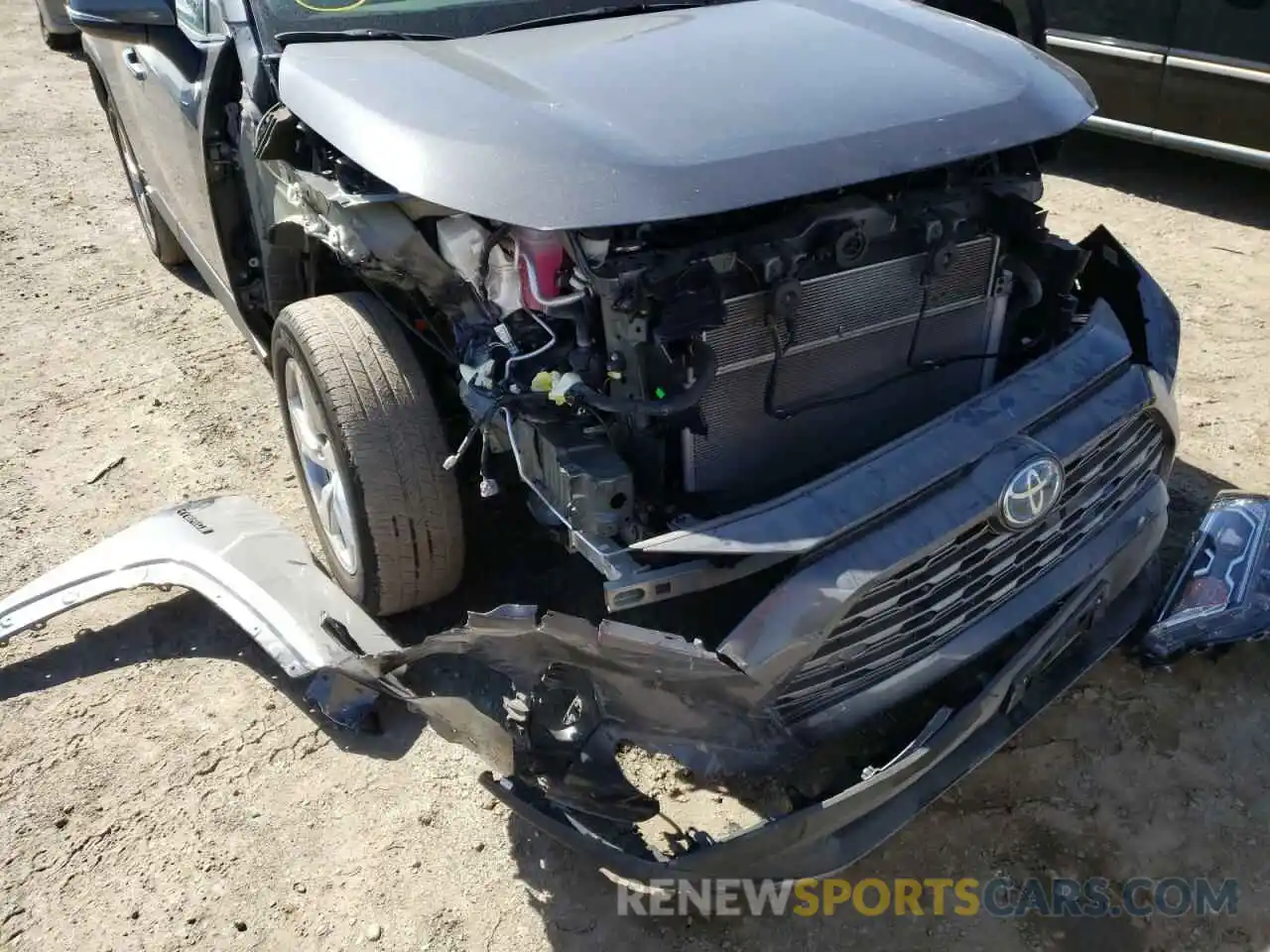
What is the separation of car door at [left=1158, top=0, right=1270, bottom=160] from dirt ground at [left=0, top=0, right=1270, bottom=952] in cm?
202

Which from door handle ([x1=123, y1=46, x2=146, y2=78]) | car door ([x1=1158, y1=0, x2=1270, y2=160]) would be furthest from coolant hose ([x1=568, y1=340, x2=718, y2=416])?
car door ([x1=1158, y1=0, x2=1270, y2=160])

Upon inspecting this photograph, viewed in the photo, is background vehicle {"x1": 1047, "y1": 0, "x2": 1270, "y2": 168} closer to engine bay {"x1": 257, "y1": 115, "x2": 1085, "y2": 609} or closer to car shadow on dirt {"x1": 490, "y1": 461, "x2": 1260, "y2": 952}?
engine bay {"x1": 257, "y1": 115, "x2": 1085, "y2": 609}

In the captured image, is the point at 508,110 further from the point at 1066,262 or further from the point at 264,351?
the point at 264,351

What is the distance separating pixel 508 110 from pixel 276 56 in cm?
98

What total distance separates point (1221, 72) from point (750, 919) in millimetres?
4912

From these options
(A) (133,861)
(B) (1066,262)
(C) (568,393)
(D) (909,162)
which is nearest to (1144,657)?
(B) (1066,262)

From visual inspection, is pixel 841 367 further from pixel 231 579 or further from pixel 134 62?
pixel 134 62

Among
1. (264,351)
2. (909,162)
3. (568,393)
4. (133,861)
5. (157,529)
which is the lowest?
(133,861)

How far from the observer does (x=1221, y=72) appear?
514 cm

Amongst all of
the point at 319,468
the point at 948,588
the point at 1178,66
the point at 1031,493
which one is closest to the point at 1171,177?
the point at 1178,66

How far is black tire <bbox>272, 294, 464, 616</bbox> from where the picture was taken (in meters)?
2.64

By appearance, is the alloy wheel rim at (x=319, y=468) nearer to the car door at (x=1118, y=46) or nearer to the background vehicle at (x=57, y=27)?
the car door at (x=1118, y=46)

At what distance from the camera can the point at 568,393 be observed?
216 cm

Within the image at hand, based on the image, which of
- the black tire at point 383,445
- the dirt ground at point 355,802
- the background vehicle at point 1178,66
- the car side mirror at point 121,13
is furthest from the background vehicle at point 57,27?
the black tire at point 383,445
